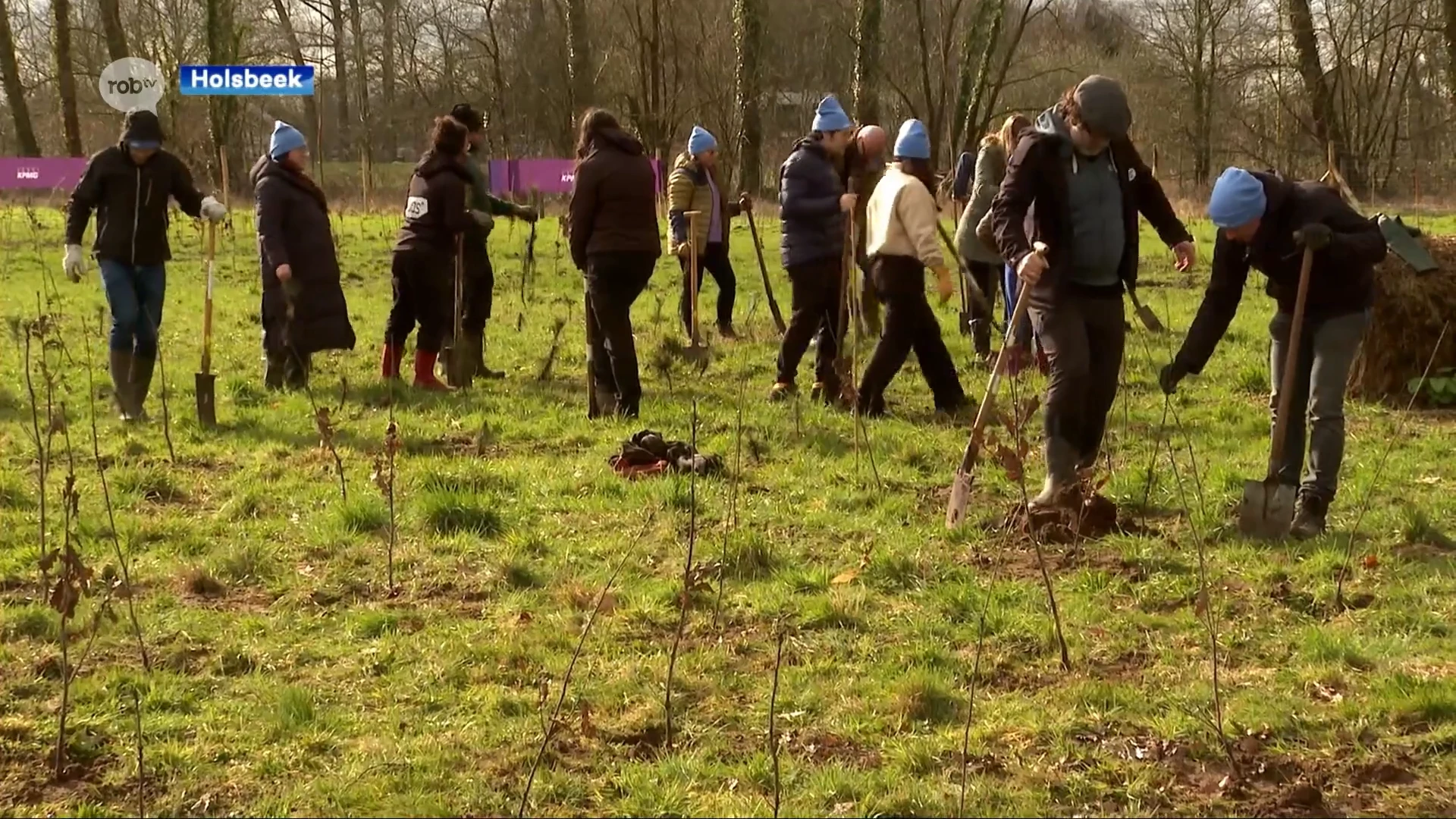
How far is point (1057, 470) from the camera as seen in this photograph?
5.85m

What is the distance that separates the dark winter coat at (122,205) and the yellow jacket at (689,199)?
392 centimetres

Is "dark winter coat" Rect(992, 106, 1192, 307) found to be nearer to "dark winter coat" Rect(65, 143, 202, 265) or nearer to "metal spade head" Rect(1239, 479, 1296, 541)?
"metal spade head" Rect(1239, 479, 1296, 541)

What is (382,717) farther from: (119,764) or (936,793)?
(936,793)

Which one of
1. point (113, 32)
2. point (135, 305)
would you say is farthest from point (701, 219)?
point (113, 32)

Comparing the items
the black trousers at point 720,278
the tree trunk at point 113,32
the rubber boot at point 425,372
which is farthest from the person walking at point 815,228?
the tree trunk at point 113,32

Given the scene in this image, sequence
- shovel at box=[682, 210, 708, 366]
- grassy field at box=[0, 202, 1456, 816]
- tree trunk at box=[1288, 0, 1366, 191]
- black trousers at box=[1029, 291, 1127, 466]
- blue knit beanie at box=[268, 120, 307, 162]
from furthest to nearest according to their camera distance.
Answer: tree trunk at box=[1288, 0, 1366, 191] < shovel at box=[682, 210, 708, 366] < blue knit beanie at box=[268, 120, 307, 162] < black trousers at box=[1029, 291, 1127, 466] < grassy field at box=[0, 202, 1456, 816]

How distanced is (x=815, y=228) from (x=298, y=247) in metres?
3.19

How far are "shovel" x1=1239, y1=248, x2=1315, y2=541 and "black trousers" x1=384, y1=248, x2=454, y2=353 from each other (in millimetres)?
5220

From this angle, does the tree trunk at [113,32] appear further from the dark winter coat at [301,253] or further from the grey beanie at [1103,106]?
the grey beanie at [1103,106]

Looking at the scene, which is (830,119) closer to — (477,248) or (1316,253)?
(477,248)

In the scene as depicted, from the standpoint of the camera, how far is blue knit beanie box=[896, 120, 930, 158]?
768 centimetres

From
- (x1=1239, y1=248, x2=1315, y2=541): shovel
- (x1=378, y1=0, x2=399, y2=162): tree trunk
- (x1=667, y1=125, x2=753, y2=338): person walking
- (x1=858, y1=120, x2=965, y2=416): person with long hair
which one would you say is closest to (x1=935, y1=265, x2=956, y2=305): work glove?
(x1=858, y1=120, x2=965, y2=416): person with long hair

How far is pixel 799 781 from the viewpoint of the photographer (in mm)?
3709

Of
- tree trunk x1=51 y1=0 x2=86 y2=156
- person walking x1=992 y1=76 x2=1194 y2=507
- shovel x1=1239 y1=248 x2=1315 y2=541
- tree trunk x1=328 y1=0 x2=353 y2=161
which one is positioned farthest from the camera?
tree trunk x1=328 y1=0 x2=353 y2=161
